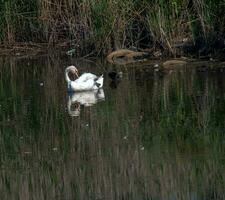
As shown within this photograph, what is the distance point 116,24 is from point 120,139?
7.70 metres

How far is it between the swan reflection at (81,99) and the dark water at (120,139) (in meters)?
0.03

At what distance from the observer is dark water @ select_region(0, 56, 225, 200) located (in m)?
8.50

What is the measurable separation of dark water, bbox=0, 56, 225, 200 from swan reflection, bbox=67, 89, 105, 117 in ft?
0.11

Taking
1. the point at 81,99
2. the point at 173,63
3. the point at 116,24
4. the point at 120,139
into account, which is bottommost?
the point at 120,139

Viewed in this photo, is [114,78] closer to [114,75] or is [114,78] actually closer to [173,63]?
[114,75]

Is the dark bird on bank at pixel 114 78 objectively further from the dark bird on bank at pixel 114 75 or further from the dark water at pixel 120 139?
the dark water at pixel 120 139

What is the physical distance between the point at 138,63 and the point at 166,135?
694 centimetres

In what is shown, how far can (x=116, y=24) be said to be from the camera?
1794cm

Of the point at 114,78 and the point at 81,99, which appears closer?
the point at 81,99

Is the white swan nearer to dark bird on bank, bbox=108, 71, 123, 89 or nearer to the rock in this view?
dark bird on bank, bbox=108, 71, 123, 89

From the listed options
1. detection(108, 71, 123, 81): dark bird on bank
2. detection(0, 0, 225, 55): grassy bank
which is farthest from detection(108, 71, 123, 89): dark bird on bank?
detection(0, 0, 225, 55): grassy bank

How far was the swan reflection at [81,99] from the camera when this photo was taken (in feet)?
42.4

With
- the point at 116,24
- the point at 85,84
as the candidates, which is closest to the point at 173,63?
the point at 116,24

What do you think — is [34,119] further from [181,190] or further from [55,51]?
[55,51]
